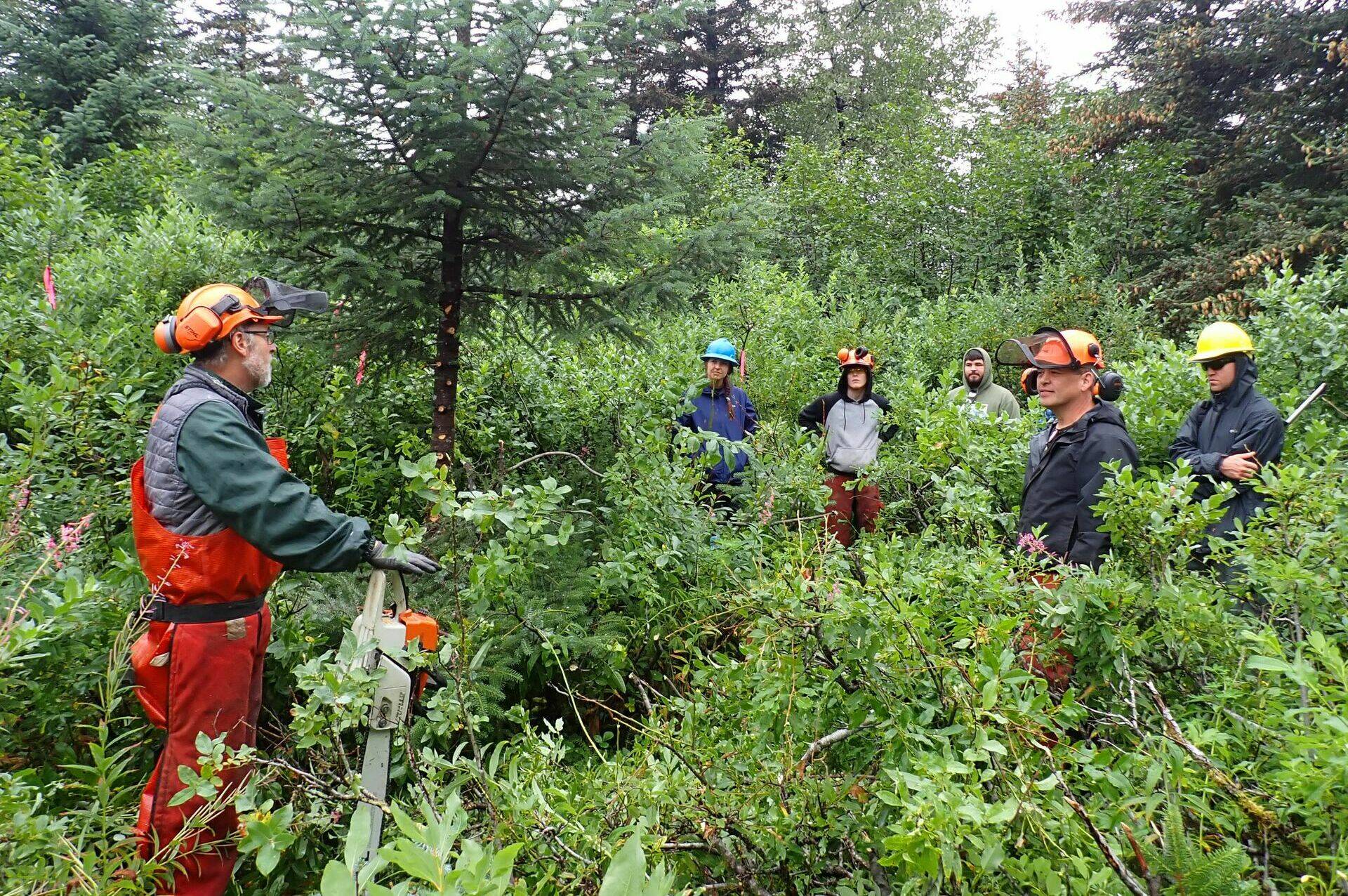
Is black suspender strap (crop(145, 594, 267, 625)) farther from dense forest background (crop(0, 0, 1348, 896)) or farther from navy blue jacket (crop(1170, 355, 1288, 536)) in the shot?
navy blue jacket (crop(1170, 355, 1288, 536))

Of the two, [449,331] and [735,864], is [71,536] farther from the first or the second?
[735,864]

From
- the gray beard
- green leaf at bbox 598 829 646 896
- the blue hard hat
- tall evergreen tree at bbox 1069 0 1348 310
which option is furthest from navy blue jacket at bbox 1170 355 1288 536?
tall evergreen tree at bbox 1069 0 1348 310

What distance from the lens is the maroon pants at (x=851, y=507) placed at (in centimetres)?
591

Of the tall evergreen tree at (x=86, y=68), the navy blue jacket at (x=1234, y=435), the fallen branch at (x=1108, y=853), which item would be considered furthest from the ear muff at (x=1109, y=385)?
the tall evergreen tree at (x=86, y=68)

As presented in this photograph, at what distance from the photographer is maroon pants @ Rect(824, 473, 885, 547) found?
5.91 m

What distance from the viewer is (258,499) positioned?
283cm

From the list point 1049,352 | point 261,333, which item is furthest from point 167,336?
point 1049,352

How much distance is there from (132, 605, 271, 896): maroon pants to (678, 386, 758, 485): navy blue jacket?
11.7 ft

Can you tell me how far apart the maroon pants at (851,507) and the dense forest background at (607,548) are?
0.92 feet

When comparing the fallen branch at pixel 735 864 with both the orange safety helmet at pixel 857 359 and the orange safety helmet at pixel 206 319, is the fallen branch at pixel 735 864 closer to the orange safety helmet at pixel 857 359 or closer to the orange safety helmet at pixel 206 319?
the orange safety helmet at pixel 206 319

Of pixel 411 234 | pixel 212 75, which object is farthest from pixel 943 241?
pixel 212 75

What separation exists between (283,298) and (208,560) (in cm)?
113

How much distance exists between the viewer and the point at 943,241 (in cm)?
1380

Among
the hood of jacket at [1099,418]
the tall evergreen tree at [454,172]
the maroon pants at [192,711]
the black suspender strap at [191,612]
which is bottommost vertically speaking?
the maroon pants at [192,711]
